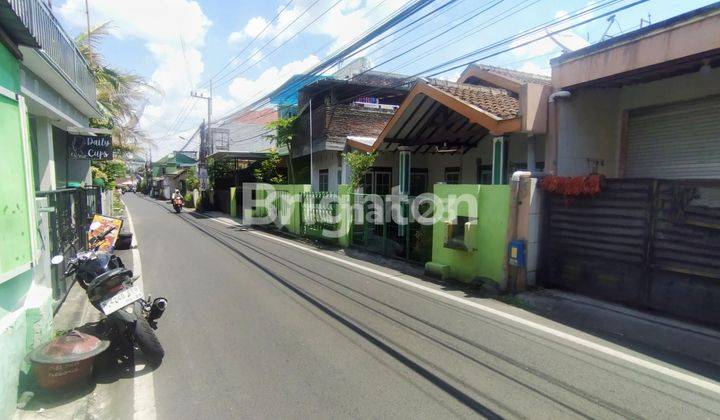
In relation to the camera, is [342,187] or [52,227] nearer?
[52,227]

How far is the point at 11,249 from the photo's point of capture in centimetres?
340

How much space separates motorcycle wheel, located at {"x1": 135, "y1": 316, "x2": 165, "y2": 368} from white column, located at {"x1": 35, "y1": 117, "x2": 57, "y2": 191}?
209 inches

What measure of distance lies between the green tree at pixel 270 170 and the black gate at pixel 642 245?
17687 millimetres

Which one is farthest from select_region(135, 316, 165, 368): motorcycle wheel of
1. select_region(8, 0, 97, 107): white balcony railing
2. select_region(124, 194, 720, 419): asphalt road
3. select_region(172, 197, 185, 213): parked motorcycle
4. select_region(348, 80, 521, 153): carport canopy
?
select_region(172, 197, 185, 213): parked motorcycle

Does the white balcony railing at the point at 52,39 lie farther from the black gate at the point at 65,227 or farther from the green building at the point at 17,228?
the black gate at the point at 65,227

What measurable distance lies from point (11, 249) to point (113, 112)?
53.2 ft

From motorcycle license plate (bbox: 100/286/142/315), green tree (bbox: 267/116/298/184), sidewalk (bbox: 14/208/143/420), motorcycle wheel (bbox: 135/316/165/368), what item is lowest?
sidewalk (bbox: 14/208/143/420)

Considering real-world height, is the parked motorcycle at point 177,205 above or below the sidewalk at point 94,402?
above

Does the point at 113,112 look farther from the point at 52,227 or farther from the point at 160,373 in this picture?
the point at 160,373

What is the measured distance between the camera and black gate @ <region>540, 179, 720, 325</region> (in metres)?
4.98

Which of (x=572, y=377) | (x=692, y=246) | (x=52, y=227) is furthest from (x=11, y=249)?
(x=692, y=246)

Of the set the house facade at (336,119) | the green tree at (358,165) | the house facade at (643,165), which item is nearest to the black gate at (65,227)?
the green tree at (358,165)

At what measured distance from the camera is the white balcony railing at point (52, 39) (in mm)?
3914

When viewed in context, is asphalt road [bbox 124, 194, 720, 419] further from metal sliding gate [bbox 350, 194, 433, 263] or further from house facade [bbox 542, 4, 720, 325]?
metal sliding gate [bbox 350, 194, 433, 263]
